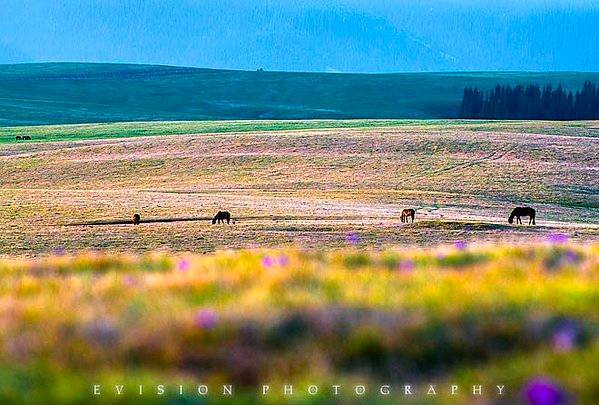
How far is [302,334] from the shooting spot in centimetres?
570

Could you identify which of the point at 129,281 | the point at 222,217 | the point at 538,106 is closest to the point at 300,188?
the point at 222,217

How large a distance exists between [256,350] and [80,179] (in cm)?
5872

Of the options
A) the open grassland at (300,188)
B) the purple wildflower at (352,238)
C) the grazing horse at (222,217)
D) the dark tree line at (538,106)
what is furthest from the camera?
the dark tree line at (538,106)

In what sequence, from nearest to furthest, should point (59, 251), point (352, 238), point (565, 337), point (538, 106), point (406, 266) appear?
point (565, 337), point (406, 266), point (59, 251), point (352, 238), point (538, 106)

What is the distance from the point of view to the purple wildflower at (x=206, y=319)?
5816mm

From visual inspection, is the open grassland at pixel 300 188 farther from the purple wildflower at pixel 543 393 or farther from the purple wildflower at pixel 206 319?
the purple wildflower at pixel 543 393

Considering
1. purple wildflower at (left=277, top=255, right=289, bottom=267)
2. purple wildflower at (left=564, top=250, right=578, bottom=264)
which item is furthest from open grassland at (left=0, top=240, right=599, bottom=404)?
purple wildflower at (left=564, top=250, right=578, bottom=264)

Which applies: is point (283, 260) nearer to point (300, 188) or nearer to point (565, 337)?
point (565, 337)

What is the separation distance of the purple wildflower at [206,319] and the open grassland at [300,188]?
912 inches

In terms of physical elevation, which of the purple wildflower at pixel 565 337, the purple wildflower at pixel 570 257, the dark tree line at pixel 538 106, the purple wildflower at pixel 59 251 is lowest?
the purple wildflower at pixel 59 251

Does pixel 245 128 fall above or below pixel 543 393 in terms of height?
above

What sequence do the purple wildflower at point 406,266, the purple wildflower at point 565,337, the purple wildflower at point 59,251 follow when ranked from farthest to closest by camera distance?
the purple wildflower at point 59,251, the purple wildflower at point 406,266, the purple wildflower at point 565,337

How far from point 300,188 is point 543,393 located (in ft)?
170

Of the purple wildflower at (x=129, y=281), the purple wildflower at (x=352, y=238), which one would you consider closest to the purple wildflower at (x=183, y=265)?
the purple wildflower at (x=129, y=281)
